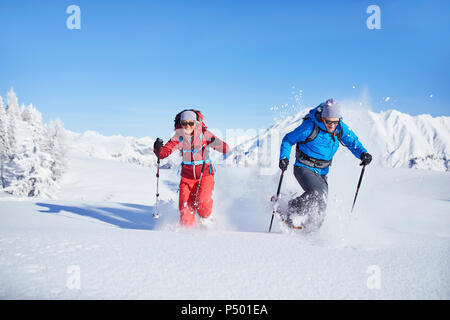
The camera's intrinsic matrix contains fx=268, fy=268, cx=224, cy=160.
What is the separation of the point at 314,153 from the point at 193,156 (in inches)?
91.7

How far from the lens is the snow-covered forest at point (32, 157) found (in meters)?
27.8

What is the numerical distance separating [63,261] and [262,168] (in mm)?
7953

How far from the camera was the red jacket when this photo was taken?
528 centimetres

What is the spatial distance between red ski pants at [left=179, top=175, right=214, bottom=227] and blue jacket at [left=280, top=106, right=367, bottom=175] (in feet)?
5.22

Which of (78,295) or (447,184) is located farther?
(447,184)

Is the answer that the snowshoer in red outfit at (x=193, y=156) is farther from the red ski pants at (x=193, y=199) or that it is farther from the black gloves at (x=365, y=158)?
the black gloves at (x=365, y=158)

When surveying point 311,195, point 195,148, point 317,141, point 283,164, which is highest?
point 317,141

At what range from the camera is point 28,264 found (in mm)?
2168

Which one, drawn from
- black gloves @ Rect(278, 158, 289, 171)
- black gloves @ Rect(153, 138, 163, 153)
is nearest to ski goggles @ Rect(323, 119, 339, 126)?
black gloves @ Rect(278, 158, 289, 171)

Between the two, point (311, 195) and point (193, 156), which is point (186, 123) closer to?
point (193, 156)

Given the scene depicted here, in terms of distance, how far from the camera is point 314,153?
16.6 ft

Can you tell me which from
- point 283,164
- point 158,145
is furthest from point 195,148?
point 283,164
